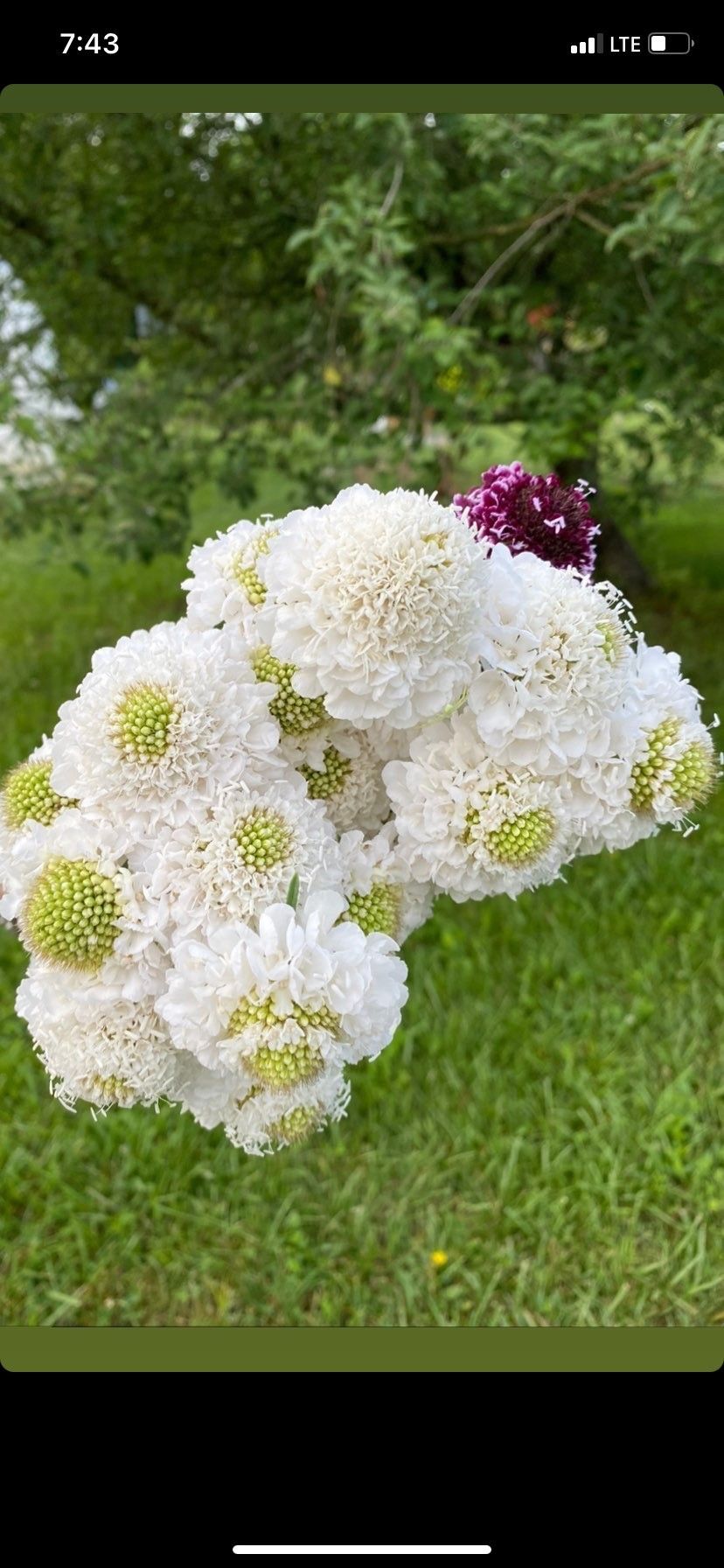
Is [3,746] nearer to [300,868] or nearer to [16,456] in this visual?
[16,456]

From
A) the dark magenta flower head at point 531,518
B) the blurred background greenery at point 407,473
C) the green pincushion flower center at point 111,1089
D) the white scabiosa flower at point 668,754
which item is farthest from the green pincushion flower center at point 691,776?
the blurred background greenery at point 407,473

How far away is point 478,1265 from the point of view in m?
1.66

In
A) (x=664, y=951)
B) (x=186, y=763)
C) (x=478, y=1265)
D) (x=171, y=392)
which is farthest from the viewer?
(x=171, y=392)

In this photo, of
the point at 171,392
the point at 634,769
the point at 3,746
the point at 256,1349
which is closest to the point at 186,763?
the point at 634,769

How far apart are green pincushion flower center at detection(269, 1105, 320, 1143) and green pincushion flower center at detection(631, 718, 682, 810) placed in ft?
0.85

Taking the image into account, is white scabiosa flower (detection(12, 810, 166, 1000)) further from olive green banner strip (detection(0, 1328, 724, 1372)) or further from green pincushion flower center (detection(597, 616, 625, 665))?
olive green banner strip (detection(0, 1328, 724, 1372))

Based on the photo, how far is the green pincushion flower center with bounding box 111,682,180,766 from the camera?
61cm

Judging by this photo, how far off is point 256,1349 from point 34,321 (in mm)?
2351

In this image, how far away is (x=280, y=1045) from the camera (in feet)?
1.87

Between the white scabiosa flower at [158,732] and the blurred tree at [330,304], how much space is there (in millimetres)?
1094
